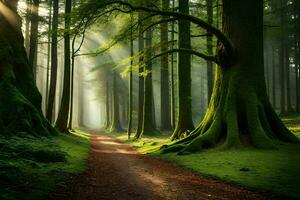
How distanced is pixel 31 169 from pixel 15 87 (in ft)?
23.8

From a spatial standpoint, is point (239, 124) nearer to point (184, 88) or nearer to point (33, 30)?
point (184, 88)

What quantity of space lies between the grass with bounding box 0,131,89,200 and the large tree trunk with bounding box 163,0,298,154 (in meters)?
5.39

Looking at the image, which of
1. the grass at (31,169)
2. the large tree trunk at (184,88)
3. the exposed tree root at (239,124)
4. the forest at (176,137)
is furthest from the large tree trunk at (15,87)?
the large tree trunk at (184,88)

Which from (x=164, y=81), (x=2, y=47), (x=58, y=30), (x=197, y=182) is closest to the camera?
(x=197, y=182)

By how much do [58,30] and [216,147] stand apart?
7400 millimetres

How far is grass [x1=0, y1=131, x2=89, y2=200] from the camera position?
5931 millimetres

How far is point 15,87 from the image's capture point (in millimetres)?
14008

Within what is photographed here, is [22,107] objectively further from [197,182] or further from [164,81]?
[164,81]

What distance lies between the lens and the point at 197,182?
8250 millimetres

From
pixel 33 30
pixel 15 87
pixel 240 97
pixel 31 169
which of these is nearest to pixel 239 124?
pixel 240 97

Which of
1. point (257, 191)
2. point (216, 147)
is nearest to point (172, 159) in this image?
point (216, 147)

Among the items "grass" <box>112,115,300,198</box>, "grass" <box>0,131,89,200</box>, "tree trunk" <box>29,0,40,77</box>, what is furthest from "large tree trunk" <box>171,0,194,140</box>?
"tree trunk" <box>29,0,40,77</box>

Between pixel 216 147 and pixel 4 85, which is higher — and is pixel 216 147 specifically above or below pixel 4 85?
below

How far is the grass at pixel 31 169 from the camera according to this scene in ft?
19.5
